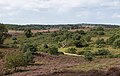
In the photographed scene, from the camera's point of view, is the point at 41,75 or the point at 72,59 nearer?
the point at 41,75

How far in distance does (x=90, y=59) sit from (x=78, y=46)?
35631mm

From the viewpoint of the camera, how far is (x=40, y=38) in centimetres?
14050

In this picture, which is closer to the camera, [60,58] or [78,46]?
[60,58]

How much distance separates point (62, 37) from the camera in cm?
13388

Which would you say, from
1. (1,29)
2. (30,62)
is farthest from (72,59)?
(1,29)

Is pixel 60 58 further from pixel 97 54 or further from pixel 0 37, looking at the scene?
pixel 0 37

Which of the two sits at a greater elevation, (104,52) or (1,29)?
(1,29)

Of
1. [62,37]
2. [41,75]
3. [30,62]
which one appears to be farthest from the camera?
[62,37]

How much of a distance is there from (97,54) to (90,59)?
17.6 meters

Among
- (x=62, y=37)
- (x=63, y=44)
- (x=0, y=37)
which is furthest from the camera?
(x=62, y=37)

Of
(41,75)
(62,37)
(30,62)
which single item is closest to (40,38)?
(62,37)

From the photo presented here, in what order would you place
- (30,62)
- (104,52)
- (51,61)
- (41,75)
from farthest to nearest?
(104,52) → (51,61) → (30,62) → (41,75)

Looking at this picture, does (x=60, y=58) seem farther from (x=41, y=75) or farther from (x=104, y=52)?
(x=41, y=75)

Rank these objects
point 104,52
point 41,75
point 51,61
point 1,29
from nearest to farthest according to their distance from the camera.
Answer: point 41,75
point 51,61
point 104,52
point 1,29
